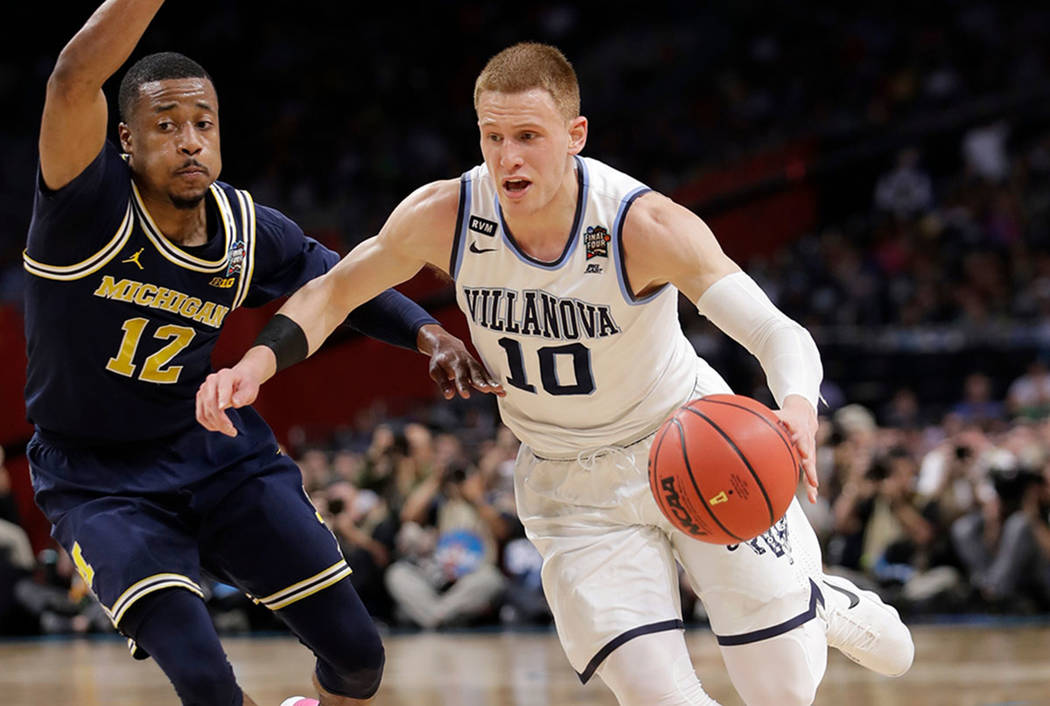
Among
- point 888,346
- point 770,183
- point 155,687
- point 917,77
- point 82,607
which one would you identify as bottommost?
point 82,607

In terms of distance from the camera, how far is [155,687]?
9.07m

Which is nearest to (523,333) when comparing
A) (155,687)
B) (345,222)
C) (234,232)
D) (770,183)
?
(234,232)

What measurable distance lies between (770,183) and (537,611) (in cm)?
1001

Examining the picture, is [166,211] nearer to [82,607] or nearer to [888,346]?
[82,607]

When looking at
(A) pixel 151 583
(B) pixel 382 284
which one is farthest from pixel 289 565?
(B) pixel 382 284

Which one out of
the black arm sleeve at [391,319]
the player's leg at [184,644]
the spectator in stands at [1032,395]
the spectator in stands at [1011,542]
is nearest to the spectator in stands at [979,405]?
the spectator in stands at [1032,395]

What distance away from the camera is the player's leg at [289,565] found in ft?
15.8

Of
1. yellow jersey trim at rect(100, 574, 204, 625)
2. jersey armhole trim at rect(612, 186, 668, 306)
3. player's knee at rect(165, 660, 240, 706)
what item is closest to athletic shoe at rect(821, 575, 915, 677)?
jersey armhole trim at rect(612, 186, 668, 306)

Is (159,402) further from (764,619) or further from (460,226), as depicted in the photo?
(764,619)

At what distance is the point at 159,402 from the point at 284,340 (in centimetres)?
50

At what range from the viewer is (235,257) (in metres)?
5.00

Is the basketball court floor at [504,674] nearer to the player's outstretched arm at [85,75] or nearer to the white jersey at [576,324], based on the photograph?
the white jersey at [576,324]

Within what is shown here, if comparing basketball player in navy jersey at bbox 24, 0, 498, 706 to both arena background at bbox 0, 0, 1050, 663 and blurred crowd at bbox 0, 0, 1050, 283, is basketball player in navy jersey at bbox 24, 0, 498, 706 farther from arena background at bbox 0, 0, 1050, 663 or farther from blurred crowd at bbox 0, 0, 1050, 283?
blurred crowd at bbox 0, 0, 1050, 283

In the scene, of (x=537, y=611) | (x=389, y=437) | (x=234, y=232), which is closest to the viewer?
(x=234, y=232)
